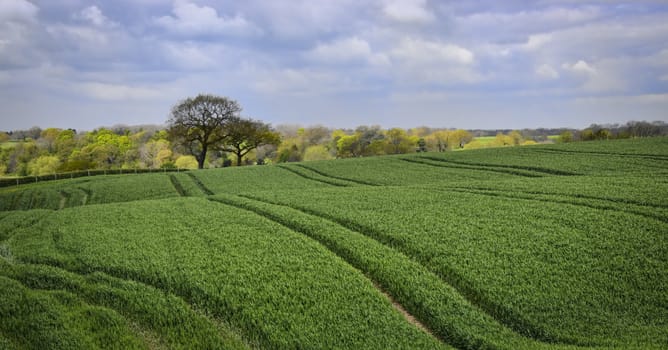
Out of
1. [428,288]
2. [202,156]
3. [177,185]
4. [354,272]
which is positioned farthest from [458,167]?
[202,156]

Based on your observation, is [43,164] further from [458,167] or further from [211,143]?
[458,167]

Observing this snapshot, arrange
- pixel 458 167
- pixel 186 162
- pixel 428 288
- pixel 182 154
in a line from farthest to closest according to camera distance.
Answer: pixel 186 162, pixel 182 154, pixel 458 167, pixel 428 288

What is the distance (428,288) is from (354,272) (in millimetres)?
2466

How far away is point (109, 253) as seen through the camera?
1670 cm

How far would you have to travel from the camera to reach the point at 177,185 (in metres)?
40.6

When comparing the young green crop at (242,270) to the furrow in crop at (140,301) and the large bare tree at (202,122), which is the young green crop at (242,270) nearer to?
the furrow in crop at (140,301)

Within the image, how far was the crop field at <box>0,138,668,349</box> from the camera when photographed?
11672 millimetres

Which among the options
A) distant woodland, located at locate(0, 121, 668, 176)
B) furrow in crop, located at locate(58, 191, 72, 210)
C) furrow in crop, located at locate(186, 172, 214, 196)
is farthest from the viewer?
distant woodland, located at locate(0, 121, 668, 176)

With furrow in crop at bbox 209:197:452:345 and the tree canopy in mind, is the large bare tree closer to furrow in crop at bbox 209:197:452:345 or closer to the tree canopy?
→ the tree canopy

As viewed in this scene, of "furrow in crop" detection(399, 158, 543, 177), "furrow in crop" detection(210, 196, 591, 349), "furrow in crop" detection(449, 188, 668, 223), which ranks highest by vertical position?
"furrow in crop" detection(399, 158, 543, 177)

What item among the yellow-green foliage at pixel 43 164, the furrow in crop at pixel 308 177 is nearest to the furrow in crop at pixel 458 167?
the furrow in crop at pixel 308 177

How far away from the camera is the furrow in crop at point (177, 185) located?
36.9 m

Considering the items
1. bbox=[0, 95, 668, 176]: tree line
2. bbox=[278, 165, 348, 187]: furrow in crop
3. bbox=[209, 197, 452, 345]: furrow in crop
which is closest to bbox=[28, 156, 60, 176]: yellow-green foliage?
bbox=[0, 95, 668, 176]: tree line

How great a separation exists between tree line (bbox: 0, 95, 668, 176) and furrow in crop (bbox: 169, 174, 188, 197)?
22974 mm
